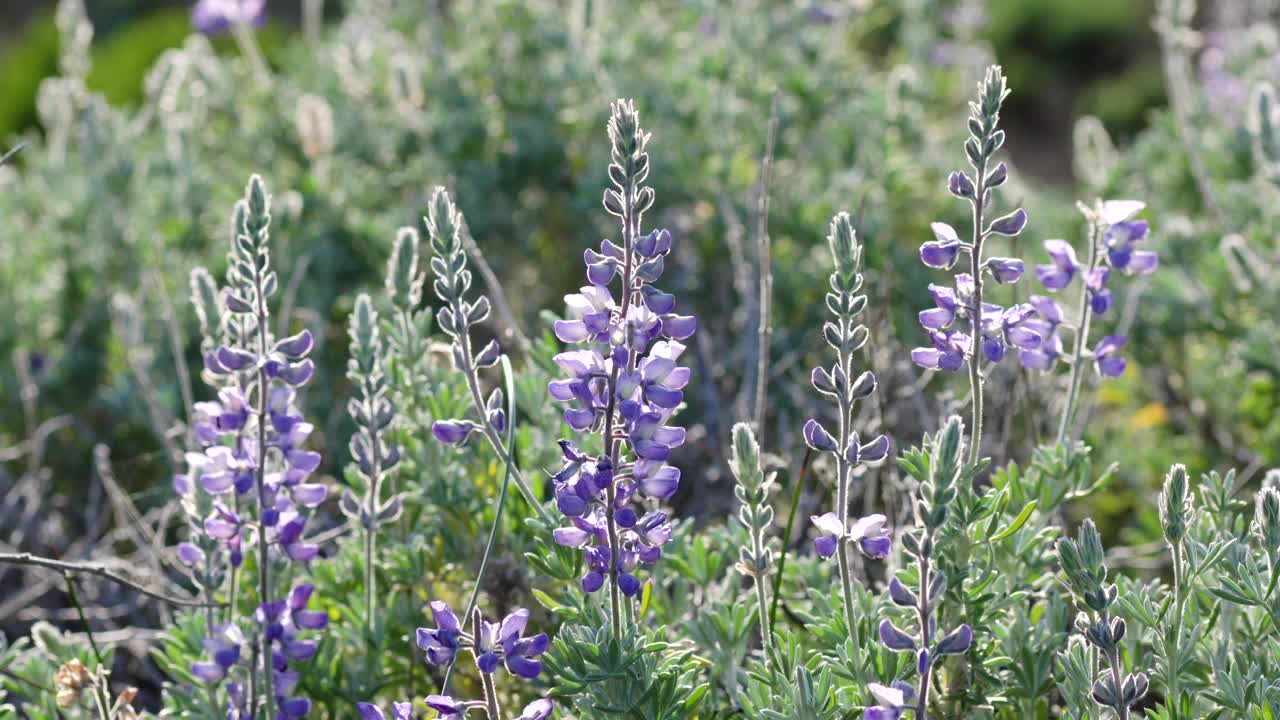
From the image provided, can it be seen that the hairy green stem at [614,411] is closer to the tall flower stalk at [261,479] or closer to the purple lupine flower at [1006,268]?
the tall flower stalk at [261,479]

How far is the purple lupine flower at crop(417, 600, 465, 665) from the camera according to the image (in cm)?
184

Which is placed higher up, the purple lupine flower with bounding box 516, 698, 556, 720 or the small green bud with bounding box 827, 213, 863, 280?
the small green bud with bounding box 827, 213, 863, 280

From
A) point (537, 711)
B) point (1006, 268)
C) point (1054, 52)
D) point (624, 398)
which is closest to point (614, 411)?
point (624, 398)

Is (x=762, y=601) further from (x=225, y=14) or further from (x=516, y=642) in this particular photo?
(x=225, y=14)

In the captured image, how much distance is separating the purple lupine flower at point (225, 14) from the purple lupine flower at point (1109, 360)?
3.44 m

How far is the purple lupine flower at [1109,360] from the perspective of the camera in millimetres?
2342

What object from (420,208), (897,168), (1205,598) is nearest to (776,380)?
(897,168)

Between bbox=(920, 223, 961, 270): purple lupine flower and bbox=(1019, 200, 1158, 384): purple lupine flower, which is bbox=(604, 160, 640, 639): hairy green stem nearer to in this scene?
bbox=(920, 223, 961, 270): purple lupine flower

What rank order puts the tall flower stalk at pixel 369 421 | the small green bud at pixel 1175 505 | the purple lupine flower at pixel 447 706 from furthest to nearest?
the tall flower stalk at pixel 369 421, the small green bud at pixel 1175 505, the purple lupine flower at pixel 447 706

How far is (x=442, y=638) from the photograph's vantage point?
1857mm

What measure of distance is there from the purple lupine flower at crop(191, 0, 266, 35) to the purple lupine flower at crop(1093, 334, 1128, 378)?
3438 millimetres

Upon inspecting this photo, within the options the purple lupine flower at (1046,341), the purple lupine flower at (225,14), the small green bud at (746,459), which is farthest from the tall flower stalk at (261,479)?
the purple lupine flower at (225,14)

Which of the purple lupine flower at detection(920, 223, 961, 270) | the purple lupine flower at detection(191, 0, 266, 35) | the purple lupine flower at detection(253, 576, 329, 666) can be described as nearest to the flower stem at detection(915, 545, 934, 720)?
the purple lupine flower at detection(920, 223, 961, 270)

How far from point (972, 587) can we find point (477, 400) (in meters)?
0.82
